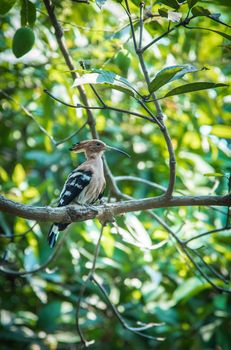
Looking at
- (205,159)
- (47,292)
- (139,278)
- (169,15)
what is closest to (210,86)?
(169,15)

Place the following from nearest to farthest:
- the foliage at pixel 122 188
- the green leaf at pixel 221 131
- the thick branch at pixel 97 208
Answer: the thick branch at pixel 97 208 < the green leaf at pixel 221 131 < the foliage at pixel 122 188

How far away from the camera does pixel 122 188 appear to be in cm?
475

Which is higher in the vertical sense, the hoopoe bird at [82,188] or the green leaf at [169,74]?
the hoopoe bird at [82,188]

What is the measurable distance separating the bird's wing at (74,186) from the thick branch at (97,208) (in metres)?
0.76

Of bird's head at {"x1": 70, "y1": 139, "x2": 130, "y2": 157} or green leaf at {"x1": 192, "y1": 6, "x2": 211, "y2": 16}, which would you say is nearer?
green leaf at {"x1": 192, "y1": 6, "x2": 211, "y2": 16}

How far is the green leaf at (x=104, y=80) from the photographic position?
6.02 feet

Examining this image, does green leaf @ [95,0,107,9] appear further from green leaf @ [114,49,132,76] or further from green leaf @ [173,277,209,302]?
green leaf @ [173,277,209,302]

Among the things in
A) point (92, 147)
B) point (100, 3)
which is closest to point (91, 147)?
point (92, 147)

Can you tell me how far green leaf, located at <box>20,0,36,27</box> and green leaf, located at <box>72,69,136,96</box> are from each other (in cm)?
111

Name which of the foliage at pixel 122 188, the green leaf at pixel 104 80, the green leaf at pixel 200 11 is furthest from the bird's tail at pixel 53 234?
the green leaf at pixel 200 11

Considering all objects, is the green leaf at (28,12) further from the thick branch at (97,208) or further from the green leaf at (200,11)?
the thick branch at (97,208)

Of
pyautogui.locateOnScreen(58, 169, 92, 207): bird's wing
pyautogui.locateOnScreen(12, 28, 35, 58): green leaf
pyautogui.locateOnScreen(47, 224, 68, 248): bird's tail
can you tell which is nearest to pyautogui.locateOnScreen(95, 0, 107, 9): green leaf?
pyautogui.locateOnScreen(12, 28, 35, 58): green leaf

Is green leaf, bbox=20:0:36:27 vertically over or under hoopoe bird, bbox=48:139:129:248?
over

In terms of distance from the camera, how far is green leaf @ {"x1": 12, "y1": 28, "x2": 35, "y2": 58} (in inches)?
111
